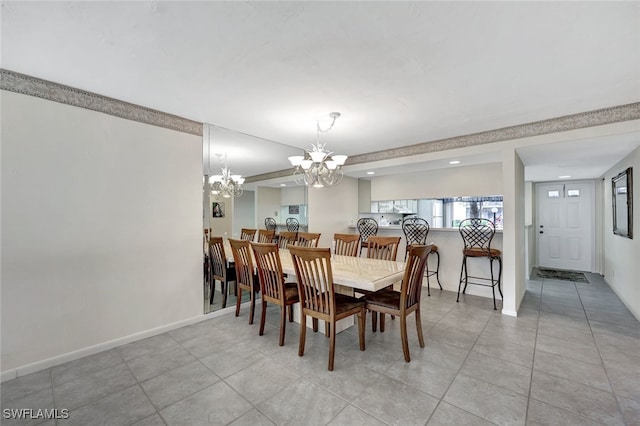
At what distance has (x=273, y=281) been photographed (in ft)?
8.75

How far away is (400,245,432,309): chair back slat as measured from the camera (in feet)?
7.23

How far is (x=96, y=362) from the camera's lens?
228 cm

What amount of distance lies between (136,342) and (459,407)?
280 cm

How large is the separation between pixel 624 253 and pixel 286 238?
4.66m

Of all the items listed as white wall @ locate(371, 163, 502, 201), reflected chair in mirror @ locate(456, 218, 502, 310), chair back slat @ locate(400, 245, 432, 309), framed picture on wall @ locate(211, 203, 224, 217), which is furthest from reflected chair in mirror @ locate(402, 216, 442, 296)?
framed picture on wall @ locate(211, 203, 224, 217)

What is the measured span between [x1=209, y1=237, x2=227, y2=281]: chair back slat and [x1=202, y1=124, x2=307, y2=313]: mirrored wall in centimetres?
8

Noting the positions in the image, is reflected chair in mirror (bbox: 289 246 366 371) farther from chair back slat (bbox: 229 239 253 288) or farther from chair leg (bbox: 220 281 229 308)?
chair leg (bbox: 220 281 229 308)

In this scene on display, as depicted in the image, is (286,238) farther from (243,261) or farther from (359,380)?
(359,380)

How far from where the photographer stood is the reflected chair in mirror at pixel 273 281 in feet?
8.18

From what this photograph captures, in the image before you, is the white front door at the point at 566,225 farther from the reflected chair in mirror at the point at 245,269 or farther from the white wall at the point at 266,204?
the reflected chair in mirror at the point at 245,269

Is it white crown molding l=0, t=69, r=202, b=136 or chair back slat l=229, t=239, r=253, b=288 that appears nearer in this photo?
white crown molding l=0, t=69, r=202, b=136

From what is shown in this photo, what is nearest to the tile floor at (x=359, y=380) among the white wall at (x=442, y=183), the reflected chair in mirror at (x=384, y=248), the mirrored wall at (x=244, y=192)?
the reflected chair in mirror at (x=384, y=248)

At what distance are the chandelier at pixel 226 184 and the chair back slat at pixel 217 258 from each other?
1.83 feet

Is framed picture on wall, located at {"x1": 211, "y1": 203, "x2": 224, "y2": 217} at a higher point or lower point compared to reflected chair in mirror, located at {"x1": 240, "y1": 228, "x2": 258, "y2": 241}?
higher
